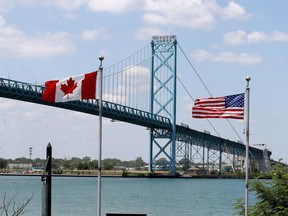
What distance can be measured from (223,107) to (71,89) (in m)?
3.00

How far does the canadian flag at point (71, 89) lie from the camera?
39.2 feet

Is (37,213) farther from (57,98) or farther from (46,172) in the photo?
(46,172)

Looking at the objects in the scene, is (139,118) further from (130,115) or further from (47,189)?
(47,189)

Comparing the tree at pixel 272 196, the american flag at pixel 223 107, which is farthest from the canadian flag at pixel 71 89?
the tree at pixel 272 196

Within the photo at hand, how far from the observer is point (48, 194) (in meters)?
9.15

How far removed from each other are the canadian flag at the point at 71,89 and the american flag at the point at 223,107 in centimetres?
238

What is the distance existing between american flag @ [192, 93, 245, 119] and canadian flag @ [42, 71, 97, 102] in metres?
2.38

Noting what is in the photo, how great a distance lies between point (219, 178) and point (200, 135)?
13.7m

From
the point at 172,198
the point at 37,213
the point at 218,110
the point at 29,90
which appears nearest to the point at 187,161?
the point at 29,90

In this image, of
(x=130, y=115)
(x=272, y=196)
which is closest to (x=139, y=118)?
(x=130, y=115)

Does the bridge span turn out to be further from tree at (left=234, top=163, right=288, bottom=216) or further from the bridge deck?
tree at (left=234, top=163, right=288, bottom=216)

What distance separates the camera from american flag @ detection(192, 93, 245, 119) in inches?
519

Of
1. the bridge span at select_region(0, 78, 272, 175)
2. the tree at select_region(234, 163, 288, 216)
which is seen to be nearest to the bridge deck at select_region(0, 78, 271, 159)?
the bridge span at select_region(0, 78, 272, 175)

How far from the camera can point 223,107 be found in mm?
13242
